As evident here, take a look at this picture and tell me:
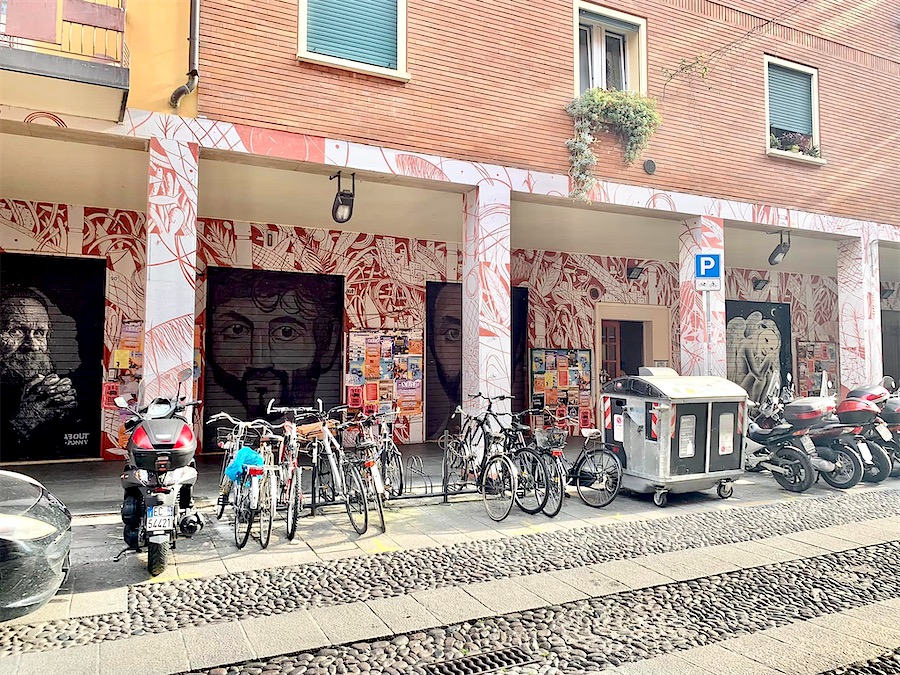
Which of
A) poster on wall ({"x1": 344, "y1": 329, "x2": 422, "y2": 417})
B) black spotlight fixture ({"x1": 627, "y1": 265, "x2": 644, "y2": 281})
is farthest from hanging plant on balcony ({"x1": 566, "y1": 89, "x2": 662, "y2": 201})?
black spotlight fixture ({"x1": 627, "y1": 265, "x2": 644, "y2": 281})

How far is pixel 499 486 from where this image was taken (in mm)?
6496

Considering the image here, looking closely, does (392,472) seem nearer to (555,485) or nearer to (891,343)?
(555,485)

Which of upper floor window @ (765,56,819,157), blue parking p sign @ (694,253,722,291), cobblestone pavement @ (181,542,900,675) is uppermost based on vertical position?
upper floor window @ (765,56,819,157)

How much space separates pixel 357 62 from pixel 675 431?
A: 5.53 meters

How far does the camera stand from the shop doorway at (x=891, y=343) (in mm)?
17047

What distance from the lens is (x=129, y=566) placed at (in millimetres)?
4891

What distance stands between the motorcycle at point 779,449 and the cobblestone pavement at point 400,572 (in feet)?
2.83

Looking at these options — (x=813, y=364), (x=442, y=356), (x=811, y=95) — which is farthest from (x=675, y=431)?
(x=813, y=364)

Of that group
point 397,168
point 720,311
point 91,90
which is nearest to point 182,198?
point 91,90

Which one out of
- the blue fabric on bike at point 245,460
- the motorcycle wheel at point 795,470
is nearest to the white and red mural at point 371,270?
the motorcycle wheel at point 795,470

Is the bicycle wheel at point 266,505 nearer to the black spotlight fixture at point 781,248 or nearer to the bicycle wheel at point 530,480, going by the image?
the bicycle wheel at point 530,480

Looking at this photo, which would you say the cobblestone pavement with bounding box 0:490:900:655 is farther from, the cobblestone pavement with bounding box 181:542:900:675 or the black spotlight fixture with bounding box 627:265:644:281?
the black spotlight fixture with bounding box 627:265:644:281

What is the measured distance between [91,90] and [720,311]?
847 centimetres

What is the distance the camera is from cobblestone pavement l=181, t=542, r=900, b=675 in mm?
3451
